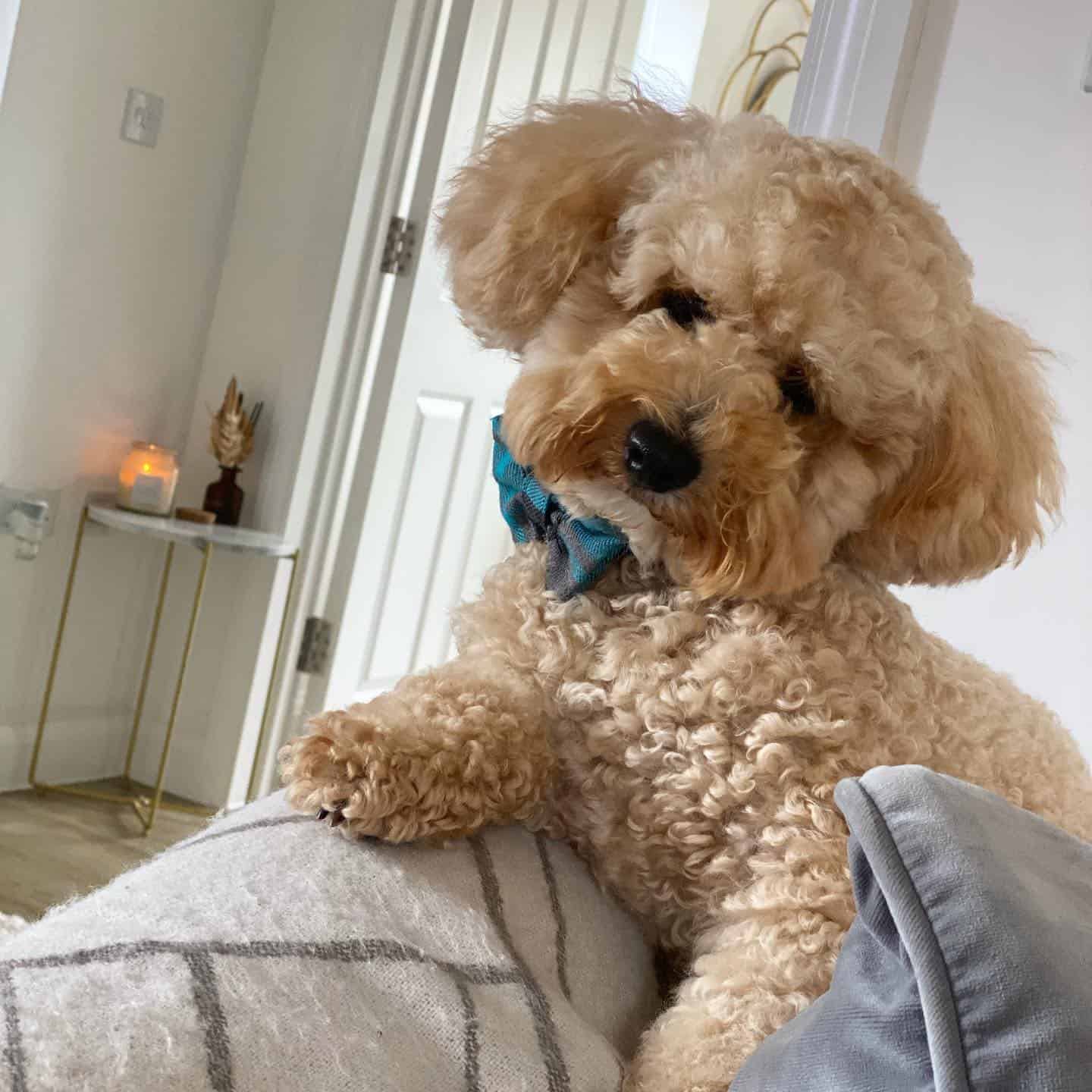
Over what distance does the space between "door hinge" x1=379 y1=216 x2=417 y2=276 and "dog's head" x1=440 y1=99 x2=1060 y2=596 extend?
2065 millimetres

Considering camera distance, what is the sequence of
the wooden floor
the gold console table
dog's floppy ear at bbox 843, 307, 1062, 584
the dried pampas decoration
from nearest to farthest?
1. dog's floppy ear at bbox 843, 307, 1062, 584
2. the wooden floor
3. the gold console table
4. the dried pampas decoration

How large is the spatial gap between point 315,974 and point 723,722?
0.36 m

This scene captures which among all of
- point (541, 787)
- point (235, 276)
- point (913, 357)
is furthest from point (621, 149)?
point (235, 276)

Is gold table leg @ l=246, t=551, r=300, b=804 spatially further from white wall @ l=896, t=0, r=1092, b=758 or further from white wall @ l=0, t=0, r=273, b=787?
white wall @ l=896, t=0, r=1092, b=758

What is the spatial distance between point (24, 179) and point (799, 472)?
2.25 m

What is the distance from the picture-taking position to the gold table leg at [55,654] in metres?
2.91

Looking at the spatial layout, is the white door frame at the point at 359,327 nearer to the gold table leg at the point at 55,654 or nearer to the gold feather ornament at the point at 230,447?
the gold feather ornament at the point at 230,447

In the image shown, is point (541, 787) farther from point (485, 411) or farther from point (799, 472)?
point (485, 411)

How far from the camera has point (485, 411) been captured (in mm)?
3506

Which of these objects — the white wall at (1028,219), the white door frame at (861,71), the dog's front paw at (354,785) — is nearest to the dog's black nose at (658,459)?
the dog's front paw at (354,785)

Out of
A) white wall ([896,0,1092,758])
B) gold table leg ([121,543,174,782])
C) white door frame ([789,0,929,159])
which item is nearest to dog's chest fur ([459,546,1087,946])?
white wall ([896,0,1092,758])

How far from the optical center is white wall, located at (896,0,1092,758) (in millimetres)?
1778

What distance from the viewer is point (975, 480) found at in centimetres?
103

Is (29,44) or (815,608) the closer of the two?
(815,608)
